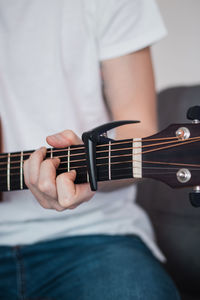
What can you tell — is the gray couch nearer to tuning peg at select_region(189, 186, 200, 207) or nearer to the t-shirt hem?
the t-shirt hem

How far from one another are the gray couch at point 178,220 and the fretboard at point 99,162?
1.50ft

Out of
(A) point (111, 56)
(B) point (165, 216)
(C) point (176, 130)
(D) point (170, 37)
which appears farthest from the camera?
(D) point (170, 37)

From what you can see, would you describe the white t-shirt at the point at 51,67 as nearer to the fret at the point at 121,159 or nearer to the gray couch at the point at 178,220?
the gray couch at the point at 178,220

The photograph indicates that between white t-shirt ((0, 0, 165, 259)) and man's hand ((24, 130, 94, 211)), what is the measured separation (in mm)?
228

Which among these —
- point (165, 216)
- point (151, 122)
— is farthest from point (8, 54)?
point (165, 216)

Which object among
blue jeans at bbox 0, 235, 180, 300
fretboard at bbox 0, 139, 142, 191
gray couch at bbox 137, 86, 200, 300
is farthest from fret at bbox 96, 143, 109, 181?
gray couch at bbox 137, 86, 200, 300

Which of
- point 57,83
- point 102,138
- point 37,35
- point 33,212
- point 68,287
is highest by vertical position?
point 37,35

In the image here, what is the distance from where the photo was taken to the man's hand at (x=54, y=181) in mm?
571

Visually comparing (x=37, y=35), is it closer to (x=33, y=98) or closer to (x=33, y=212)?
(x=33, y=98)

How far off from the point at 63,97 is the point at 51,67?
0.25 feet

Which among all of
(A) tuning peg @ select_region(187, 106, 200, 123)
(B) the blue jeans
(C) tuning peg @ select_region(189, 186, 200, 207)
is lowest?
(B) the blue jeans

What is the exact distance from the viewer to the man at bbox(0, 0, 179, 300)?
83cm

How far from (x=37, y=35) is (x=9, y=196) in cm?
39

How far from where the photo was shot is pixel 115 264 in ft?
2.52
